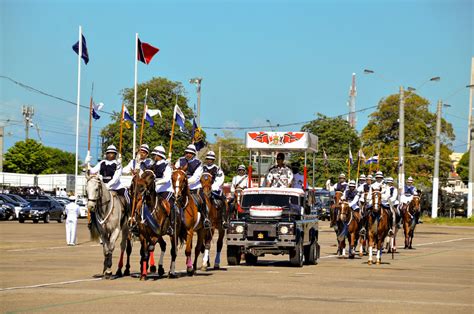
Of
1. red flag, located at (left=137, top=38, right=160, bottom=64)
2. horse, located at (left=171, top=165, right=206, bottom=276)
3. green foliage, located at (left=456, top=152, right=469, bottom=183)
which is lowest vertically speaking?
horse, located at (left=171, top=165, right=206, bottom=276)

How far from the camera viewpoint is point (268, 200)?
26.9 meters

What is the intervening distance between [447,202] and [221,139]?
5007cm

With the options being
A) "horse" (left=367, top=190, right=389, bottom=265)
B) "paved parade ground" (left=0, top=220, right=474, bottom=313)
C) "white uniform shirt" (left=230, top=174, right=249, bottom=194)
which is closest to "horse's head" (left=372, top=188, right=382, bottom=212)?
"horse" (left=367, top=190, right=389, bottom=265)

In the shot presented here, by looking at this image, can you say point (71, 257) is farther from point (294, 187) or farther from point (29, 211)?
point (29, 211)

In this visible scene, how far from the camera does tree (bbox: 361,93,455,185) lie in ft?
358

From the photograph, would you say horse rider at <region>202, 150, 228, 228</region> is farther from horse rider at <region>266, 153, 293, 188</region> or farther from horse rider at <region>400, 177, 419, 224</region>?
horse rider at <region>400, 177, 419, 224</region>

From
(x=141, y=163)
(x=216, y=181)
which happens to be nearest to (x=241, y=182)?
(x=216, y=181)

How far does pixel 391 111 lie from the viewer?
4555 inches

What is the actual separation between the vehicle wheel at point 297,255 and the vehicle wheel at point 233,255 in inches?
55.7

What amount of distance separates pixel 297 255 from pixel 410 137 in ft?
288

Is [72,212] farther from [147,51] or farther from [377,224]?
[377,224]

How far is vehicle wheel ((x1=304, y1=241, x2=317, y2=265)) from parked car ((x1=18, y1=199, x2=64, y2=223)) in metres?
41.5

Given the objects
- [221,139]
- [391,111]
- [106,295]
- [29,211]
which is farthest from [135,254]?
[221,139]

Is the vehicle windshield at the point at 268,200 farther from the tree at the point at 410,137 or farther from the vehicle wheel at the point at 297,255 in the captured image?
the tree at the point at 410,137
